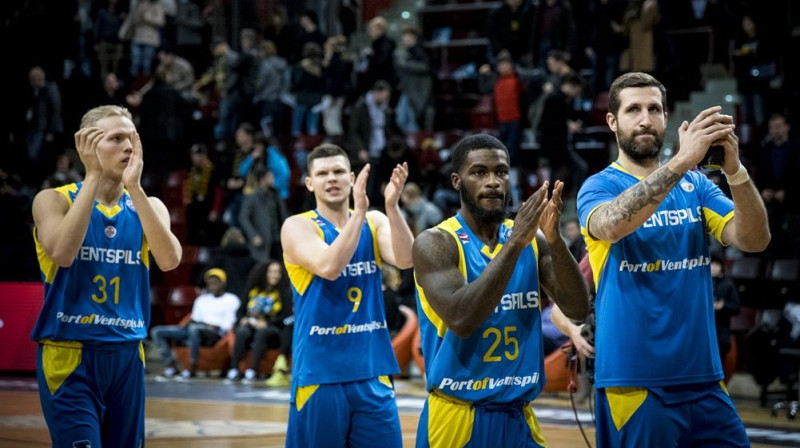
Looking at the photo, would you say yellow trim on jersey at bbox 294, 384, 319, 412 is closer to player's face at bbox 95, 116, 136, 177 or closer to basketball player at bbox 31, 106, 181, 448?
basketball player at bbox 31, 106, 181, 448

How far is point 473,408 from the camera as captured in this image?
185 inches

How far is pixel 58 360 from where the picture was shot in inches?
222

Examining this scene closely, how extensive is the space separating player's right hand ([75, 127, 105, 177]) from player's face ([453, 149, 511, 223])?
1.96m

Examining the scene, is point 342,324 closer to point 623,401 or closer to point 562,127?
point 623,401

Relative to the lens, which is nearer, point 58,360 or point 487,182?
point 487,182

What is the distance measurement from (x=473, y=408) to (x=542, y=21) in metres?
13.7

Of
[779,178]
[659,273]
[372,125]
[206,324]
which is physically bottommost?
[206,324]

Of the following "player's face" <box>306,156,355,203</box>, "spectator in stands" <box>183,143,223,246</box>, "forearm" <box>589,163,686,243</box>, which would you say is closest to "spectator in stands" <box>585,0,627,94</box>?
A: "spectator in stands" <box>183,143,223,246</box>

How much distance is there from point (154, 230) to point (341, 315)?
112cm

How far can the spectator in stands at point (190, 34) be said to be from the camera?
74.5ft

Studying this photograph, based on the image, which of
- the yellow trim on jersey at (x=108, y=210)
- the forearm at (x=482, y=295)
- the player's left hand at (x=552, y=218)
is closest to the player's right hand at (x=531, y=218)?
the forearm at (x=482, y=295)

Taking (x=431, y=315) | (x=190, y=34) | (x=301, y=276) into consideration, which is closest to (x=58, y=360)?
(x=301, y=276)

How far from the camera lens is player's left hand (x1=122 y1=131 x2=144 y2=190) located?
5699 millimetres

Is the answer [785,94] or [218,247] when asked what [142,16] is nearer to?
[218,247]
